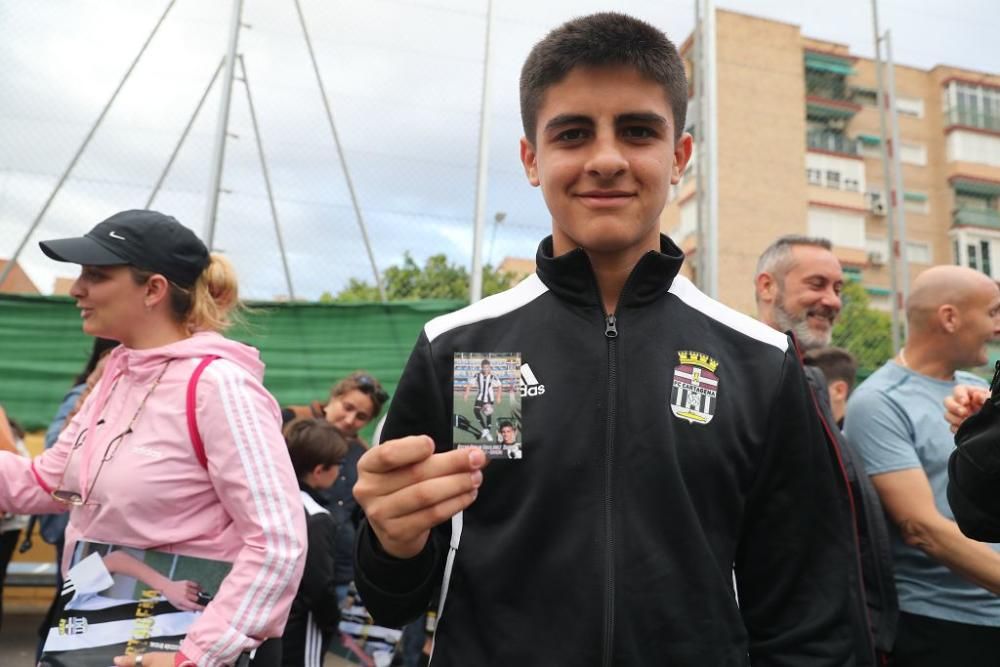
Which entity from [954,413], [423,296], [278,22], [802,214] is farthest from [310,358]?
[802,214]

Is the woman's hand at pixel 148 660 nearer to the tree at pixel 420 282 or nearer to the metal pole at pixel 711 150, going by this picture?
the tree at pixel 420 282

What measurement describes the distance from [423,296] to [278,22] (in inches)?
91.3

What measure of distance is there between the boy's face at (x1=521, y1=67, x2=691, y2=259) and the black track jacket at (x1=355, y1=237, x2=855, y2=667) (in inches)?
3.0

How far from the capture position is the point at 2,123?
5.38 m

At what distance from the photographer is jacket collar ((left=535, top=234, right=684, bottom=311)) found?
148cm

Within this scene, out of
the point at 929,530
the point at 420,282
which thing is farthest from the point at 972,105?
the point at 929,530

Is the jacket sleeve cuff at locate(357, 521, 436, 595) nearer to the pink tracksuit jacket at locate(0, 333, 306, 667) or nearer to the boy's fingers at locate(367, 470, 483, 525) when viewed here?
the boy's fingers at locate(367, 470, 483, 525)

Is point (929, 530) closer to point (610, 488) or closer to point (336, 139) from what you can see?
point (610, 488)

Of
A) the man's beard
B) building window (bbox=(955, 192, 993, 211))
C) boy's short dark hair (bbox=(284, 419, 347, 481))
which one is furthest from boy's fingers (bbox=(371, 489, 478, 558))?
building window (bbox=(955, 192, 993, 211))

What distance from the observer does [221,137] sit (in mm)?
5301

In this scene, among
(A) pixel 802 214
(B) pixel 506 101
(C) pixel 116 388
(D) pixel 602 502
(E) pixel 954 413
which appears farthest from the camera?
(A) pixel 802 214

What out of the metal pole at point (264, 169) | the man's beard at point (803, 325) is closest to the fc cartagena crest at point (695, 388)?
the man's beard at point (803, 325)

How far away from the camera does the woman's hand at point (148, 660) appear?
5.86ft

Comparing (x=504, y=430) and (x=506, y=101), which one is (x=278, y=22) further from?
(x=504, y=430)
